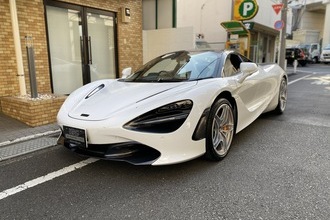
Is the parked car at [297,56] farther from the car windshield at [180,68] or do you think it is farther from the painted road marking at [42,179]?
the painted road marking at [42,179]

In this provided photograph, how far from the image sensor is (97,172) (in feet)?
9.96

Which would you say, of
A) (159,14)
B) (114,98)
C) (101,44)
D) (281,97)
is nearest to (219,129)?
(114,98)

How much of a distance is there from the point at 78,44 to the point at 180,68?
163 inches

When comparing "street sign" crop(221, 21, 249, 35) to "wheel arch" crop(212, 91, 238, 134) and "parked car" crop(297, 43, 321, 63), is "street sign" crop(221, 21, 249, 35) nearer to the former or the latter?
"wheel arch" crop(212, 91, 238, 134)

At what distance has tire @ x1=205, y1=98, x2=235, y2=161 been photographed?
3.03m

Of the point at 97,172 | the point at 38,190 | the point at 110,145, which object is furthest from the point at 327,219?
the point at 38,190

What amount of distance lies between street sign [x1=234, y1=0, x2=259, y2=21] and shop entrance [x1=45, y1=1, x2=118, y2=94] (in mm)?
5980

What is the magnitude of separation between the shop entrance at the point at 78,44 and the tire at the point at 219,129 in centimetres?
466

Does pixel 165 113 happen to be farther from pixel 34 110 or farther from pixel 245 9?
pixel 245 9

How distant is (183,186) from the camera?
2.70m

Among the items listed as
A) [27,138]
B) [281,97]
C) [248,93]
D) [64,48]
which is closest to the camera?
[248,93]

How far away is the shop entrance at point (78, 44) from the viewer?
21.3ft

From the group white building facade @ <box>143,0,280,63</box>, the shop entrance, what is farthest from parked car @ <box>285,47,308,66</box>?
the shop entrance

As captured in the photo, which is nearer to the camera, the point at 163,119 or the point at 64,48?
the point at 163,119
